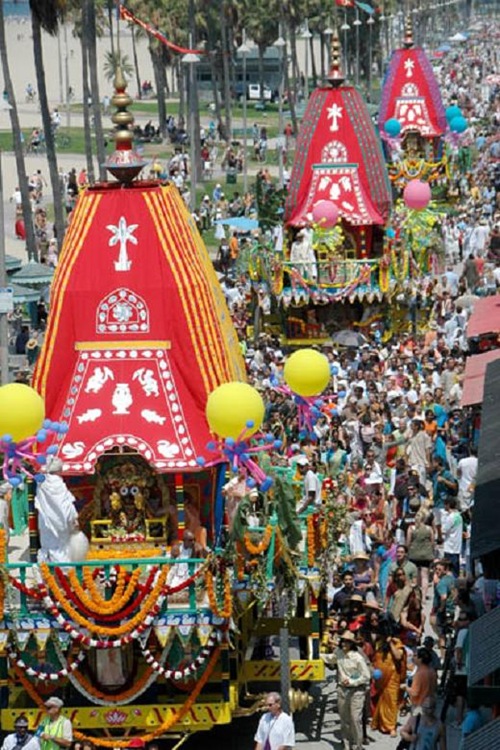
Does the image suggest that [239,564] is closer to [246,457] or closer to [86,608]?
[246,457]

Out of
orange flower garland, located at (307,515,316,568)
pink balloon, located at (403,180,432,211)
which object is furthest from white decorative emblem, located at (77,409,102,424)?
pink balloon, located at (403,180,432,211)

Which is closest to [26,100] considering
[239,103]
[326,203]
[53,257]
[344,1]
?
[239,103]

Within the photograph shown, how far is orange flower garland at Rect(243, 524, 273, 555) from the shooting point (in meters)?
18.6

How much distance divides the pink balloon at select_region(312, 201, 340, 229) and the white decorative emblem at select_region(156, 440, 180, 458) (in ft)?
60.5

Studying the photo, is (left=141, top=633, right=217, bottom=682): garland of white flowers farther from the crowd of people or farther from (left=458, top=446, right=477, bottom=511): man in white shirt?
(left=458, top=446, right=477, bottom=511): man in white shirt

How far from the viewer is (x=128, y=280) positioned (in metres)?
20.0

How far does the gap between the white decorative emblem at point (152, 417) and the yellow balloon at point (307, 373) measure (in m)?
1.20

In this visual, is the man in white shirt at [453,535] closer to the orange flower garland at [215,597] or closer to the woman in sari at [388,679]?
the woman in sari at [388,679]

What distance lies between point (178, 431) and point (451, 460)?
26.0 ft

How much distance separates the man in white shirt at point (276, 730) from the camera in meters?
17.3

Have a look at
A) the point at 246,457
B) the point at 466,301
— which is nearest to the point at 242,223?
the point at 466,301

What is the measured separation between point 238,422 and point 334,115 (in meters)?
21.2

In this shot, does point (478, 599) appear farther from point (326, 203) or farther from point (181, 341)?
point (326, 203)

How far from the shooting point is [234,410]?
737 inches
